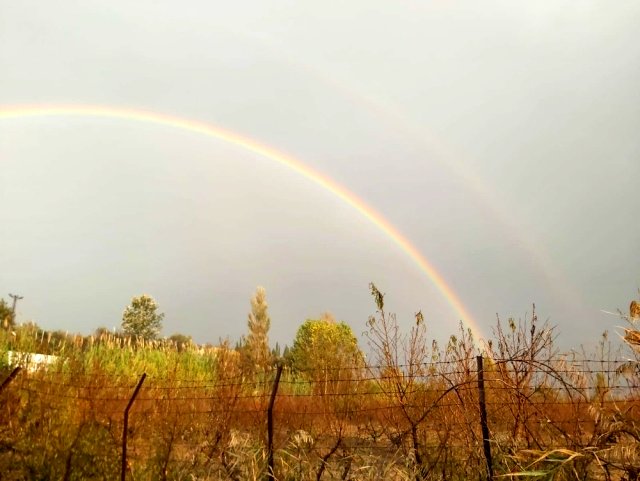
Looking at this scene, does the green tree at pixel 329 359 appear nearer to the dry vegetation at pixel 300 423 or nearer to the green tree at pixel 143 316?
the dry vegetation at pixel 300 423

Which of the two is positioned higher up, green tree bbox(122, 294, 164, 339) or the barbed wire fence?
green tree bbox(122, 294, 164, 339)

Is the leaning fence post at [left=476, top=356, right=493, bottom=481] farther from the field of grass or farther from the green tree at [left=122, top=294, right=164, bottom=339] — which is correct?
the green tree at [left=122, top=294, right=164, bottom=339]

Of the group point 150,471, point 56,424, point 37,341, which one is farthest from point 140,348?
point 150,471

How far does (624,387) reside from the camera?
16.1ft

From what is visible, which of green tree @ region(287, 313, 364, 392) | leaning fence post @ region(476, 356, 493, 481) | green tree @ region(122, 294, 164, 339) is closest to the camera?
leaning fence post @ region(476, 356, 493, 481)

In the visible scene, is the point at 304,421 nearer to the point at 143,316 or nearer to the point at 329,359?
the point at 329,359

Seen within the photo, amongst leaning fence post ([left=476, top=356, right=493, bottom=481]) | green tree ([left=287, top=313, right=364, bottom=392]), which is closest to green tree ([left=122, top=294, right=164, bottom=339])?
green tree ([left=287, top=313, right=364, bottom=392])

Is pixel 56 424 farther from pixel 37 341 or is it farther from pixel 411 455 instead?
pixel 411 455

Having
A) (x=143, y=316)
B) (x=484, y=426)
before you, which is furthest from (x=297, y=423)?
(x=143, y=316)

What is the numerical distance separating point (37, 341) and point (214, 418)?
4.22 meters

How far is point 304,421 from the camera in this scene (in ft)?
25.8

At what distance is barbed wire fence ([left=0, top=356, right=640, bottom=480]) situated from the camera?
547 centimetres

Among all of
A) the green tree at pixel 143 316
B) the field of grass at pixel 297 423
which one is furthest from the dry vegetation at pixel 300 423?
the green tree at pixel 143 316

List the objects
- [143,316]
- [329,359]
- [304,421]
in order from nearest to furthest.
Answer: [304,421], [329,359], [143,316]
